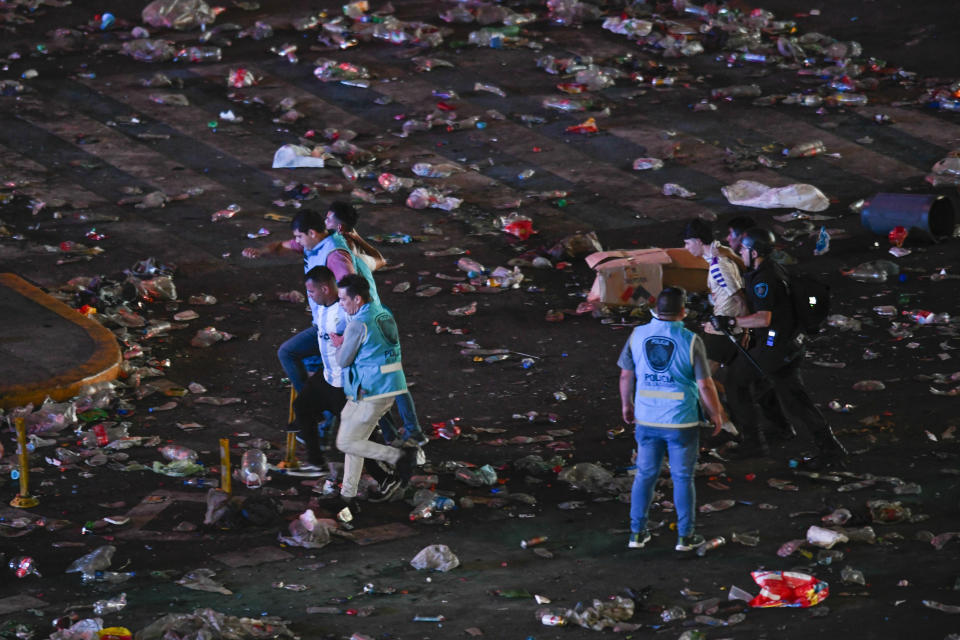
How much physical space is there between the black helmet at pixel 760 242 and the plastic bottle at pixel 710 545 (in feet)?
6.76

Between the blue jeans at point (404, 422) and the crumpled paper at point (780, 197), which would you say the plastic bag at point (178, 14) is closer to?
the crumpled paper at point (780, 197)

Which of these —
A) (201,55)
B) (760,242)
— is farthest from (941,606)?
(201,55)

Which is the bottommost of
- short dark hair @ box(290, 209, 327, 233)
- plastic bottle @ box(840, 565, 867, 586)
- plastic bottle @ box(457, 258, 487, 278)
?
plastic bottle @ box(457, 258, 487, 278)

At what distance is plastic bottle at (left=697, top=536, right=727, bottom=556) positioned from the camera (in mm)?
8398

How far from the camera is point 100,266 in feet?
45.2

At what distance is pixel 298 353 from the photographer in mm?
9953

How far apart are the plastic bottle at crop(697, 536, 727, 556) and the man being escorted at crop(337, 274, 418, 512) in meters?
1.91

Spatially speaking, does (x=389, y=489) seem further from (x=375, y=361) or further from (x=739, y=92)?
(x=739, y=92)

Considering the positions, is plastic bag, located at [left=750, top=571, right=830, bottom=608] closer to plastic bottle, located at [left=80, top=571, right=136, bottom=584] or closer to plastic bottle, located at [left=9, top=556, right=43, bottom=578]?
plastic bottle, located at [left=80, top=571, right=136, bottom=584]

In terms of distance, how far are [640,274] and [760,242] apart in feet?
9.93

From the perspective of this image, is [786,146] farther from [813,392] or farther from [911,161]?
[813,392]

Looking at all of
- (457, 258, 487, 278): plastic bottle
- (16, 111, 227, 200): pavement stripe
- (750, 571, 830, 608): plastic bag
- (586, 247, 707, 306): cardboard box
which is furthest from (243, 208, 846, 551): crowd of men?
(16, 111, 227, 200): pavement stripe

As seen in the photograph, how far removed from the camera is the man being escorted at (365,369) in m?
9.02

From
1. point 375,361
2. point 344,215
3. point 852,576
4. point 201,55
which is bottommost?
point 201,55
